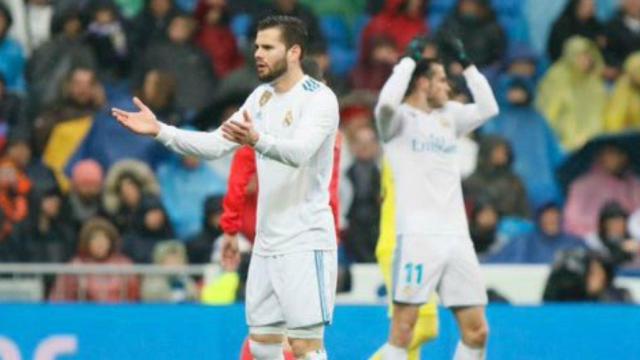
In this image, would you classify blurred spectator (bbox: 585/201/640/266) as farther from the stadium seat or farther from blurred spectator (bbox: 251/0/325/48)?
the stadium seat

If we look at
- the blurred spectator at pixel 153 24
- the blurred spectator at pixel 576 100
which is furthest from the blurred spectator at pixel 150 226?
the blurred spectator at pixel 576 100

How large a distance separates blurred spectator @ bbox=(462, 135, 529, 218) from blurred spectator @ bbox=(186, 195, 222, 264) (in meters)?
1.98

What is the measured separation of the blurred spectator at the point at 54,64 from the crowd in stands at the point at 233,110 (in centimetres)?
2

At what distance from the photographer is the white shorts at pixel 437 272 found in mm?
12680

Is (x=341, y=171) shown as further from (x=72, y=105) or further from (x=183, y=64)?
(x=72, y=105)

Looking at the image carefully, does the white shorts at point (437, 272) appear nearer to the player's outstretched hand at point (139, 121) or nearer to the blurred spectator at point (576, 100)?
the player's outstretched hand at point (139, 121)

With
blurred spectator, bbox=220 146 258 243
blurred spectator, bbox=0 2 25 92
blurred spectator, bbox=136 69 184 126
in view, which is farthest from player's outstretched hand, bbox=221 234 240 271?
blurred spectator, bbox=0 2 25 92

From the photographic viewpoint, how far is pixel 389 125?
12.7m

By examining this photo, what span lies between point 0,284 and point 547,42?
5747mm

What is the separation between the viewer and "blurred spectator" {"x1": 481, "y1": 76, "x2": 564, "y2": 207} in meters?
17.8

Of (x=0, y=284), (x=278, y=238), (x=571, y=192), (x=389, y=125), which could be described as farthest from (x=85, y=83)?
(x=278, y=238)

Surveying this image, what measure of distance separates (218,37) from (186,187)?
67.9 inches

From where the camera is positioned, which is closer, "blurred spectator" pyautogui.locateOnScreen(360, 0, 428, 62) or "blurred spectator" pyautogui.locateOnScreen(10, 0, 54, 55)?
"blurred spectator" pyautogui.locateOnScreen(10, 0, 54, 55)

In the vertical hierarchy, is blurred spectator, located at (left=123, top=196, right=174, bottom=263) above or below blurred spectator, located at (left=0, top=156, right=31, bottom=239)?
below
